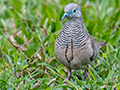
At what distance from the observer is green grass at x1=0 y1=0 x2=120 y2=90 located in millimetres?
3867

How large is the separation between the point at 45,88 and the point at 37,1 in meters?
3.26

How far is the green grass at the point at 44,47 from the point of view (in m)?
3.87

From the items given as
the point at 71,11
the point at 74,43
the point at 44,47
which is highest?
the point at 71,11

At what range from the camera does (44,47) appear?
479 centimetres

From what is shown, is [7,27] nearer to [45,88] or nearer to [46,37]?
[46,37]

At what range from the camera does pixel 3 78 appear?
389 centimetres

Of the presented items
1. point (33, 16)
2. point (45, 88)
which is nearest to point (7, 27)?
point (33, 16)

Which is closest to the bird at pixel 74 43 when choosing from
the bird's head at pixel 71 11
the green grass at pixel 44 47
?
the bird's head at pixel 71 11

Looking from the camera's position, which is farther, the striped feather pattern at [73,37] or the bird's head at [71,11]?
the striped feather pattern at [73,37]

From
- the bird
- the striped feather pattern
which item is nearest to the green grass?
the bird

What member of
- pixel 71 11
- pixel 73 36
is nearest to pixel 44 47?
pixel 73 36

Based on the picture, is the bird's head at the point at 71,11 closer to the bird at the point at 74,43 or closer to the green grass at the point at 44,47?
the bird at the point at 74,43

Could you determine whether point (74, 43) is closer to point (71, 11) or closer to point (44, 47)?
point (71, 11)

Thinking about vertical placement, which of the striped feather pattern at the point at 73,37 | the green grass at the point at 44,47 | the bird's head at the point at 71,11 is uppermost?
the bird's head at the point at 71,11
